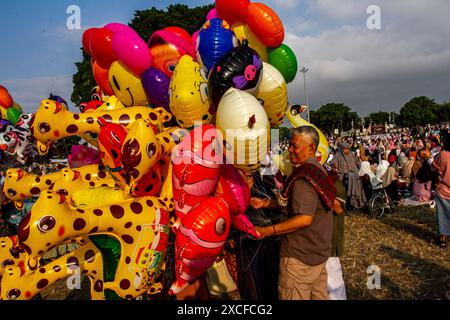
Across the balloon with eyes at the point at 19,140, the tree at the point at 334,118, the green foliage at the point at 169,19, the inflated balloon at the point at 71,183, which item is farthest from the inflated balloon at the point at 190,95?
the tree at the point at 334,118

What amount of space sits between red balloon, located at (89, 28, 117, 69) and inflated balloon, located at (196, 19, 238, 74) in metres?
1.10

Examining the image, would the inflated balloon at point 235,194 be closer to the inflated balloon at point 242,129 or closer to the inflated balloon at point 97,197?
the inflated balloon at point 242,129

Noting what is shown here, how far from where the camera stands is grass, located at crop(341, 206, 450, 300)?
4.28 meters

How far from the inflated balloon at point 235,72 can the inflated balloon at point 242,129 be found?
0.18 m

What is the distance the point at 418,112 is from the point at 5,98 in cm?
5717

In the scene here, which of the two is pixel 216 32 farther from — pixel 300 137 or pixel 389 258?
pixel 389 258

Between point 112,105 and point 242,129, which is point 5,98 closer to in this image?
point 112,105

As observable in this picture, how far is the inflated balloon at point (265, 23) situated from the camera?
127 inches

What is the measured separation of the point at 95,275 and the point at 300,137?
2259mm

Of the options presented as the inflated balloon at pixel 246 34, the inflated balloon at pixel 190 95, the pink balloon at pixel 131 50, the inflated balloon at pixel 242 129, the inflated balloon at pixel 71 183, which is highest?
the inflated balloon at pixel 246 34

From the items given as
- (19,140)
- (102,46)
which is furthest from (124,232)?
(19,140)

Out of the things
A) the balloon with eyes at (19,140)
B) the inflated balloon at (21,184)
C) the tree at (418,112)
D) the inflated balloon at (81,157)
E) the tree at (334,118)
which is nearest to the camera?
the inflated balloon at (21,184)
